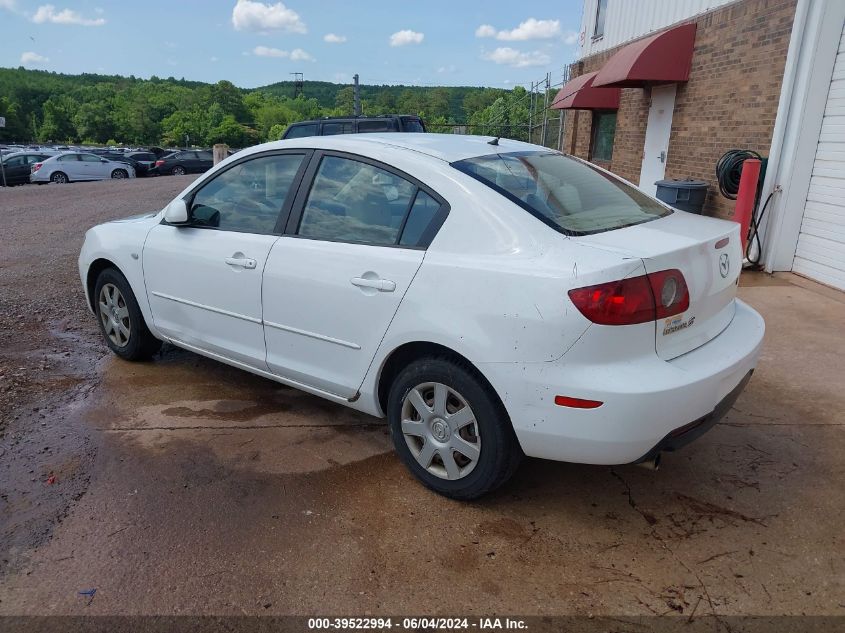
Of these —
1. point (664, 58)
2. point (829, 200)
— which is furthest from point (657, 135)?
point (829, 200)

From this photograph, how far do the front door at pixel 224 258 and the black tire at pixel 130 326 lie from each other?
1.20ft

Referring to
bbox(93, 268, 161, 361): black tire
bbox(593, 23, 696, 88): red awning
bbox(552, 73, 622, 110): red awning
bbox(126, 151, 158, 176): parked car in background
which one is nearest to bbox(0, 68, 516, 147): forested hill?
bbox(126, 151, 158, 176): parked car in background

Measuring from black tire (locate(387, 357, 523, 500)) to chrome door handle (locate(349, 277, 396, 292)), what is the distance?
0.36 meters

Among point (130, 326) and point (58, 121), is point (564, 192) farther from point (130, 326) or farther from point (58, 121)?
point (58, 121)

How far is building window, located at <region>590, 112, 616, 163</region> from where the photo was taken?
12941mm

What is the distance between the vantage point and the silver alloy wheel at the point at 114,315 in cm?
457

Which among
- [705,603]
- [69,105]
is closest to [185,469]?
[705,603]

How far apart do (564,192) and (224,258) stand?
1917 mm

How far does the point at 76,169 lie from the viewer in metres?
28.1

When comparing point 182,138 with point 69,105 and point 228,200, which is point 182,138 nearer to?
point 69,105

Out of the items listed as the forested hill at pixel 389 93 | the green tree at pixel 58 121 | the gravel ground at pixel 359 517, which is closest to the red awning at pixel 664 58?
the gravel ground at pixel 359 517

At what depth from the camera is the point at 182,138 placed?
335 feet

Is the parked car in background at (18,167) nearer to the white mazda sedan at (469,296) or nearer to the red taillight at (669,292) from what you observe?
the white mazda sedan at (469,296)

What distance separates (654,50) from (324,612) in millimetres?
9122
